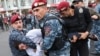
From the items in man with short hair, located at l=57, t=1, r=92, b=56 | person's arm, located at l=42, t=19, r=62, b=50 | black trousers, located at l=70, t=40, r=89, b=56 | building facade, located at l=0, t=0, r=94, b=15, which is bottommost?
building facade, located at l=0, t=0, r=94, b=15

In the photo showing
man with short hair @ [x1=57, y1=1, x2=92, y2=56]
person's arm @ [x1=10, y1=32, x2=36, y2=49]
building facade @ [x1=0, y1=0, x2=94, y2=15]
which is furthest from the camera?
building facade @ [x1=0, y1=0, x2=94, y2=15]

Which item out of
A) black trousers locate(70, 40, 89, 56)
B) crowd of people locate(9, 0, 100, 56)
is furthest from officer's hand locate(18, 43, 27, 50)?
black trousers locate(70, 40, 89, 56)

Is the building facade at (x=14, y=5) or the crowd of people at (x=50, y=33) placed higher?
the crowd of people at (x=50, y=33)

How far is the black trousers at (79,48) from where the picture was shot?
16.4 ft

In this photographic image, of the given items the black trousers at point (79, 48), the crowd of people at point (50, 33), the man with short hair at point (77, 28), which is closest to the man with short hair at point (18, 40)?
the crowd of people at point (50, 33)

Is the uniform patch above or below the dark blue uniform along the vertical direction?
above

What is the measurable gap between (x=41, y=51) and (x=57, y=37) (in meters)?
0.38

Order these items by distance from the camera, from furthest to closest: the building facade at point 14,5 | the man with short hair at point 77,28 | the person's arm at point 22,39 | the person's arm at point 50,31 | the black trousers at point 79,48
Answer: the building facade at point 14,5 < the black trousers at point 79,48 < the man with short hair at point 77,28 < the person's arm at point 22,39 < the person's arm at point 50,31

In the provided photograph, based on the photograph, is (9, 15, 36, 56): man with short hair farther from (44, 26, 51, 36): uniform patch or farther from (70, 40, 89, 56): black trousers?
(70, 40, 89, 56): black trousers

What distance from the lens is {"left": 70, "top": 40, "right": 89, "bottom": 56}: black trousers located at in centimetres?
499

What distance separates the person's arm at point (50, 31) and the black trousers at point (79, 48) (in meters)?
1.15

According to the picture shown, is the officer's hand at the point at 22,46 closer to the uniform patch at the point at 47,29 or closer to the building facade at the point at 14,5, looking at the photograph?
the uniform patch at the point at 47,29

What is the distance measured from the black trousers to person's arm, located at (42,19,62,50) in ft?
3.78

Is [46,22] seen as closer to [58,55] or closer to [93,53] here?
[58,55]
